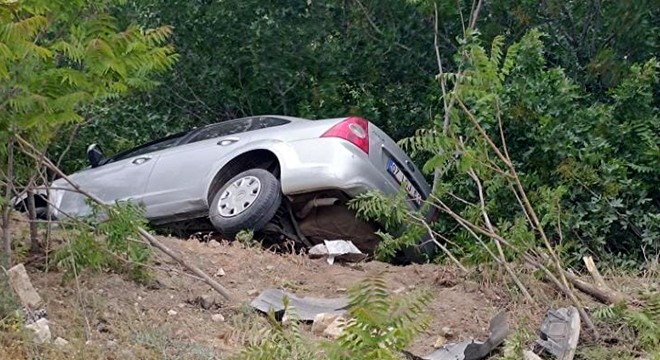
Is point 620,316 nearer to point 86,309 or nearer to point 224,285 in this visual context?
point 224,285

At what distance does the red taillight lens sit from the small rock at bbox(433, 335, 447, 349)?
→ 9.07 feet

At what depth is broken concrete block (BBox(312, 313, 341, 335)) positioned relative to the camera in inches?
220

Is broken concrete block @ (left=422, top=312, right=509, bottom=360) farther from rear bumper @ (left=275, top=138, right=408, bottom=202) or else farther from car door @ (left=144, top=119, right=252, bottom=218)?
car door @ (left=144, top=119, right=252, bottom=218)

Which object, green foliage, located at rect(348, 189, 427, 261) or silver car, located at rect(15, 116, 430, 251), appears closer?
green foliage, located at rect(348, 189, 427, 261)

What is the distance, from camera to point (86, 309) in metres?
5.47

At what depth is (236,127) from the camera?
363 inches

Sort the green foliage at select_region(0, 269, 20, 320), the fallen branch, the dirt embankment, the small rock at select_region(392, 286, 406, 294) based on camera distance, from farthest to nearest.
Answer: the small rock at select_region(392, 286, 406, 294), the fallen branch, the dirt embankment, the green foliage at select_region(0, 269, 20, 320)

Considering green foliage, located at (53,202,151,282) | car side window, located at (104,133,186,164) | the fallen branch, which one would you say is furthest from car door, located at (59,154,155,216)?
green foliage, located at (53,202,151,282)

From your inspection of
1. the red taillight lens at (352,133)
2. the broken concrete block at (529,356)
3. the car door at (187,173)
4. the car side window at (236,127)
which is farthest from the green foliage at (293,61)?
the broken concrete block at (529,356)

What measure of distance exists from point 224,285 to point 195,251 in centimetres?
75

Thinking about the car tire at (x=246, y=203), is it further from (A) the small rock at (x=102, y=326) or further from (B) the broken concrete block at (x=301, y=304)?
(A) the small rock at (x=102, y=326)

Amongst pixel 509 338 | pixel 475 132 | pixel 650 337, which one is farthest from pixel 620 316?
pixel 475 132

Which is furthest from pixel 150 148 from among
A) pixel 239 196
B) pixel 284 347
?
pixel 284 347

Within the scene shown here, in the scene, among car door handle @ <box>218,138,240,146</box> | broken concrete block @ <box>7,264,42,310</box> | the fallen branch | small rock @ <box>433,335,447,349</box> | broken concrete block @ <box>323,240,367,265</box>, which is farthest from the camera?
car door handle @ <box>218,138,240,146</box>
